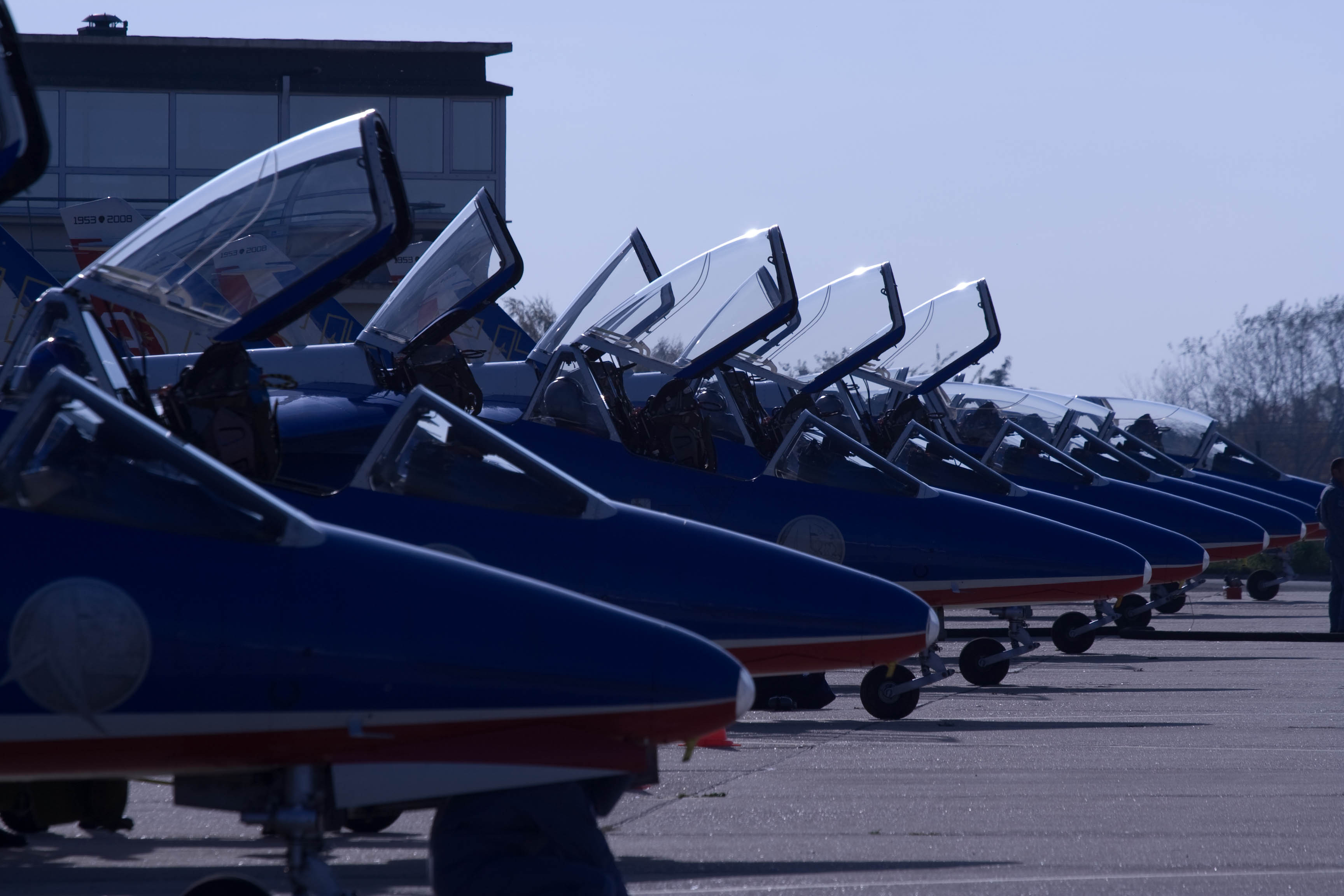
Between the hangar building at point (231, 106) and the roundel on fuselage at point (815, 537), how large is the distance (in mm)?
25651

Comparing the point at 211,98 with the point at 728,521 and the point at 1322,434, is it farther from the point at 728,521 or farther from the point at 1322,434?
the point at 1322,434

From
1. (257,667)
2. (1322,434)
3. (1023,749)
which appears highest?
(1322,434)

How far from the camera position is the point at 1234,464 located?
27.6m

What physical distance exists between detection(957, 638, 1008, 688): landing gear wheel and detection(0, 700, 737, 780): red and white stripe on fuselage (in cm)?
968

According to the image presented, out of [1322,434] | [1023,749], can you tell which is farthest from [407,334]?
[1322,434]

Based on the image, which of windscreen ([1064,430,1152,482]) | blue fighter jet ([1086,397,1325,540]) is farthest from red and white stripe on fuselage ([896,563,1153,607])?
blue fighter jet ([1086,397,1325,540])

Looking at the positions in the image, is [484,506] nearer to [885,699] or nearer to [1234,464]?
[885,699]

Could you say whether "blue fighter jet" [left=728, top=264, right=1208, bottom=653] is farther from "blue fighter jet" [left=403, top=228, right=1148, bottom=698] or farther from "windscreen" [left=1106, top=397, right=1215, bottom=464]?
"windscreen" [left=1106, top=397, right=1215, bottom=464]

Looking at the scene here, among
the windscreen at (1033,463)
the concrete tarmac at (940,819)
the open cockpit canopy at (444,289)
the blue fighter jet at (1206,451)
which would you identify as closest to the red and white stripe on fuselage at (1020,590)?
the concrete tarmac at (940,819)

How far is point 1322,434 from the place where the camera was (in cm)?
7219

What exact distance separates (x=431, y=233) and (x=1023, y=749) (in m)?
26.6

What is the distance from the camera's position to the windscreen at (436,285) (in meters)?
11.1

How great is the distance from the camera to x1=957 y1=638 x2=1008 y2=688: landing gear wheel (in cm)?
1416

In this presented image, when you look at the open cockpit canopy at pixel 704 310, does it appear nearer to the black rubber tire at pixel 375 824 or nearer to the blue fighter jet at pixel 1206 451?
the black rubber tire at pixel 375 824
